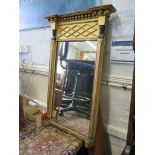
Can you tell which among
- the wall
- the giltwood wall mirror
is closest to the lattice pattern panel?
the giltwood wall mirror

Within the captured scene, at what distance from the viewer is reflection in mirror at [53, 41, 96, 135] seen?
1.21 metres

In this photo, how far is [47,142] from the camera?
3.90 feet

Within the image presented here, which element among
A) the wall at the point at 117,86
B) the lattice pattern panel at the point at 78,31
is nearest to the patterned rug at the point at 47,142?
the wall at the point at 117,86

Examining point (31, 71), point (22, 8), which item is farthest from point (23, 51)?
point (22, 8)

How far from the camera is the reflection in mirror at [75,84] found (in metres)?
1.21

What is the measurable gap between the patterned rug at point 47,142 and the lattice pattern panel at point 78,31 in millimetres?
765

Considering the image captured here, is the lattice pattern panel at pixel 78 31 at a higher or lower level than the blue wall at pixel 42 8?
lower

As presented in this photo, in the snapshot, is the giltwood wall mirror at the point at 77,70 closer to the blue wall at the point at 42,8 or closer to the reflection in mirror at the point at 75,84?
the reflection in mirror at the point at 75,84
